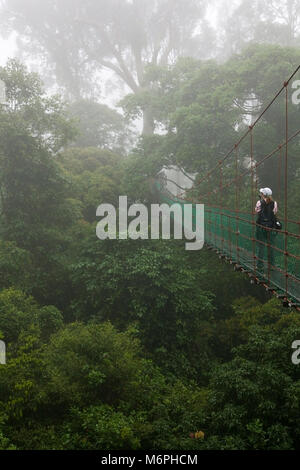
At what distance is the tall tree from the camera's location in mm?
20266

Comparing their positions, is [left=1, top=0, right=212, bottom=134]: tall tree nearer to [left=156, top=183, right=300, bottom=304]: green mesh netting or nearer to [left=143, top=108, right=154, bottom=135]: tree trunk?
[left=143, top=108, right=154, bottom=135]: tree trunk

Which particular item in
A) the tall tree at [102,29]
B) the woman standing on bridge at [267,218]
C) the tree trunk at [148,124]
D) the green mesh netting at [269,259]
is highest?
the tall tree at [102,29]

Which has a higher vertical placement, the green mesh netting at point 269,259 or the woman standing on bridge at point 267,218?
the woman standing on bridge at point 267,218

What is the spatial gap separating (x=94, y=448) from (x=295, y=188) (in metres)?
8.05

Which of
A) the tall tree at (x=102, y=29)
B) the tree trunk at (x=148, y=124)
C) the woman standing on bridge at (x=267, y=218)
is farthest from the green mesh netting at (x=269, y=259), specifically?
the tall tree at (x=102, y=29)

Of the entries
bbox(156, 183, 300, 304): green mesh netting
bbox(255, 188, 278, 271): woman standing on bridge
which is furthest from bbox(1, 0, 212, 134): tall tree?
bbox(255, 188, 278, 271): woman standing on bridge

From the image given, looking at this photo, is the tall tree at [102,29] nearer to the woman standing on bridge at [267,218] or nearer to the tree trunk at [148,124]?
the tree trunk at [148,124]

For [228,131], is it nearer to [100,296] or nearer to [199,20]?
[100,296]

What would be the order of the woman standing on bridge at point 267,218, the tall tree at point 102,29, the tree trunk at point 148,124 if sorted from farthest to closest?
the tall tree at point 102,29 → the tree trunk at point 148,124 → the woman standing on bridge at point 267,218

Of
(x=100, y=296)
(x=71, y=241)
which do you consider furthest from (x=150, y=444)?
(x=71, y=241)

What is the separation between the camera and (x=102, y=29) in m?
20.7

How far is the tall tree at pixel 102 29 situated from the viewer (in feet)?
66.5
